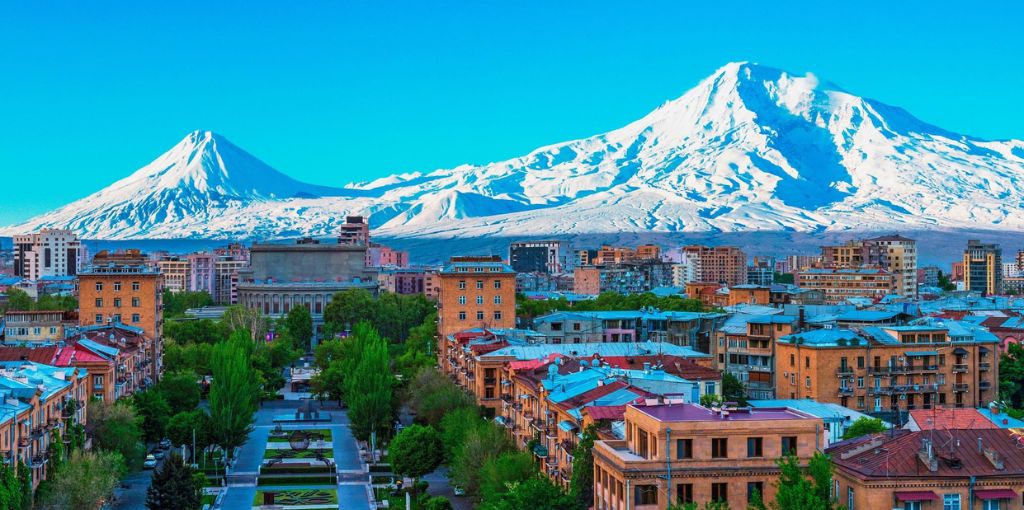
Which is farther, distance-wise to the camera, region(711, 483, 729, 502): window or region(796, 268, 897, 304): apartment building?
region(796, 268, 897, 304): apartment building

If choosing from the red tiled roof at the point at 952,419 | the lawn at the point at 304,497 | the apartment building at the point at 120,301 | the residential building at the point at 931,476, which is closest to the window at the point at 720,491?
the residential building at the point at 931,476

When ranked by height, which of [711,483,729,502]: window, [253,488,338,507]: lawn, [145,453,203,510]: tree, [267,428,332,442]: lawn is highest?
[711,483,729,502]: window

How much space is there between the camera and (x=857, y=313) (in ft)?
243

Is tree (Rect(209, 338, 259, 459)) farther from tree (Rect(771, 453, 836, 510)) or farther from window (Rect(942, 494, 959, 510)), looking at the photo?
window (Rect(942, 494, 959, 510))

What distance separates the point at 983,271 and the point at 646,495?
157 metres

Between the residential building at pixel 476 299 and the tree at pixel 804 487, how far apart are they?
55493mm

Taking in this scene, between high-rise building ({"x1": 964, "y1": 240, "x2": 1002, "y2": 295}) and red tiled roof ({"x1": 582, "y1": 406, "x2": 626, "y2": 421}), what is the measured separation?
145 meters

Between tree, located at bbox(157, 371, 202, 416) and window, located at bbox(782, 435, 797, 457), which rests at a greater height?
window, located at bbox(782, 435, 797, 457)

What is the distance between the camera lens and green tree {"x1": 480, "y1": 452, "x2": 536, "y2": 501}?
1640 inches

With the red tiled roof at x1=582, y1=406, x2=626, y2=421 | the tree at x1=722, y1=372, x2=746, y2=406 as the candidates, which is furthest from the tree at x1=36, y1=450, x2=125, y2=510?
the tree at x1=722, y1=372, x2=746, y2=406

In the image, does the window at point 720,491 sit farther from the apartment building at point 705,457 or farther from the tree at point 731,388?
the tree at point 731,388

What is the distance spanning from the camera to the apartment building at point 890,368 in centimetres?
5950

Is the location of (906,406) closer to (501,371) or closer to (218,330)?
(501,371)

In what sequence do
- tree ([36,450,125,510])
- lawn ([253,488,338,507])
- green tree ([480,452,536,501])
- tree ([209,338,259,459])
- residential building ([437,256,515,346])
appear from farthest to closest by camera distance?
residential building ([437,256,515,346])
tree ([209,338,259,459])
lawn ([253,488,338,507])
tree ([36,450,125,510])
green tree ([480,452,536,501])
